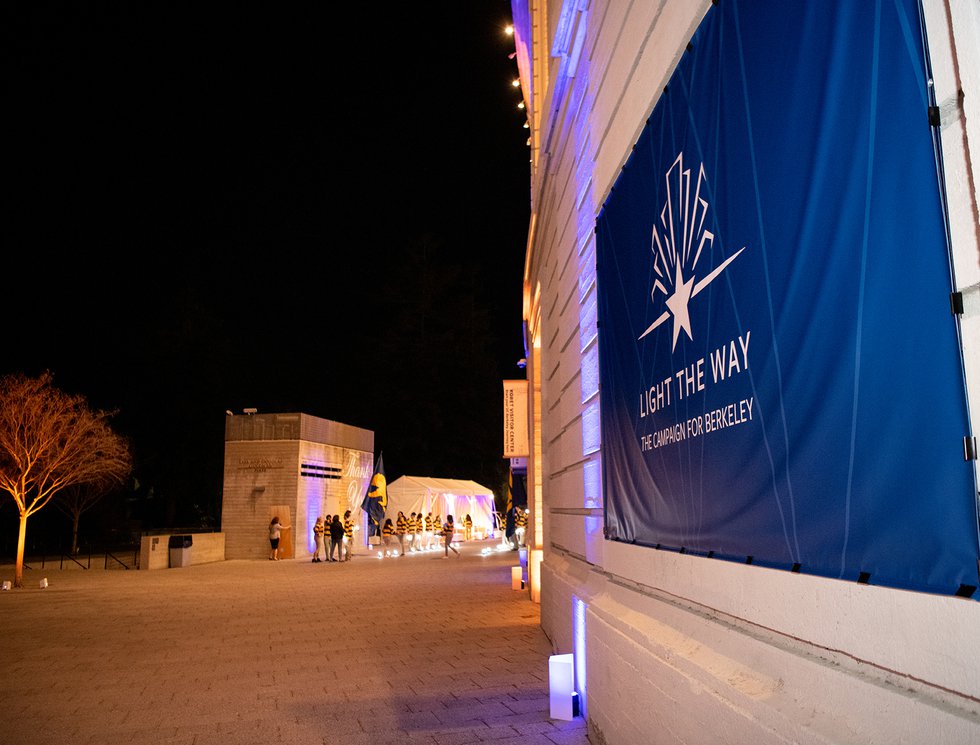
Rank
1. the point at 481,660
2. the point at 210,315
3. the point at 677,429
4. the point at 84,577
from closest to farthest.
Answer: the point at 677,429, the point at 481,660, the point at 84,577, the point at 210,315

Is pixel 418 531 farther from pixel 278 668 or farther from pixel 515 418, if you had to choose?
pixel 278 668

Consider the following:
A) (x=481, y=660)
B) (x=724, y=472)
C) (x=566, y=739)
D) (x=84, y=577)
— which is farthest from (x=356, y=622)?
(x=84, y=577)

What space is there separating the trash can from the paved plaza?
7330mm

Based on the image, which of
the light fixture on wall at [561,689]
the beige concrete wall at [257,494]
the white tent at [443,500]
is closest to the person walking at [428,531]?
the white tent at [443,500]

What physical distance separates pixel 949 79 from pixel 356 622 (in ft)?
36.9

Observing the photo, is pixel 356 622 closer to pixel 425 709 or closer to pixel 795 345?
pixel 425 709

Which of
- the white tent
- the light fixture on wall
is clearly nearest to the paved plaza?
the light fixture on wall

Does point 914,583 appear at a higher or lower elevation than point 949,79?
lower

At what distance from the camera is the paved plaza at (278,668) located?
5.71m

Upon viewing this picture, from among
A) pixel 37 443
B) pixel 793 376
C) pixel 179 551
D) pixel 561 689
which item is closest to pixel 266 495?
pixel 179 551

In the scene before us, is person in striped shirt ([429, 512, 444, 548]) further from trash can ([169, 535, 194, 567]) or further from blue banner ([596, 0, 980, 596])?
blue banner ([596, 0, 980, 596])

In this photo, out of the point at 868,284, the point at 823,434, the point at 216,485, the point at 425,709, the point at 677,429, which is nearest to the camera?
the point at 868,284

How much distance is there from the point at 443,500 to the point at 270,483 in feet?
41.7

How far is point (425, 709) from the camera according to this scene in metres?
6.20
